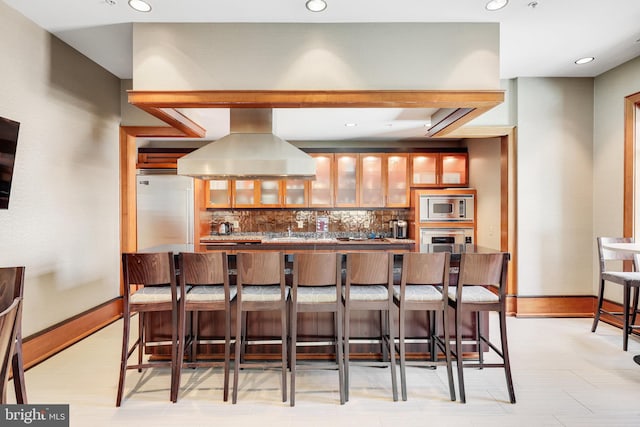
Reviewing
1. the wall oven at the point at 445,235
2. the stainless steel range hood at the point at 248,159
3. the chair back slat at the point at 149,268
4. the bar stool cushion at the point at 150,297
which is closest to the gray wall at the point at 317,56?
the stainless steel range hood at the point at 248,159

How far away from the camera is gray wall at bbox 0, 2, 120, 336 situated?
8.73ft

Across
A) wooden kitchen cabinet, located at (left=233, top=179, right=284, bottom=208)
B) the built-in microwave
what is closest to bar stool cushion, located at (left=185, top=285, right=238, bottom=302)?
wooden kitchen cabinet, located at (left=233, top=179, right=284, bottom=208)

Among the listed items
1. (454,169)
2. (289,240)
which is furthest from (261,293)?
(454,169)

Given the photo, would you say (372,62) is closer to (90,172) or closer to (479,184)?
(90,172)

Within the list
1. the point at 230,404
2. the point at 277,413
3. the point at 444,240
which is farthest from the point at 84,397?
the point at 444,240

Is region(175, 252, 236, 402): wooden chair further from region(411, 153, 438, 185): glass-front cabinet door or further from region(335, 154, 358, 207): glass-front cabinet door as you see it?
region(411, 153, 438, 185): glass-front cabinet door

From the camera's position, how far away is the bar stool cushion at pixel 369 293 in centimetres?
236

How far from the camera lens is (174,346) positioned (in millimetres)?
2309

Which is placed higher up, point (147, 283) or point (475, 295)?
point (147, 283)

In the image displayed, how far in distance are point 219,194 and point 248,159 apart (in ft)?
9.96

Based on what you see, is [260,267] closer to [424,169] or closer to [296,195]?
[296,195]

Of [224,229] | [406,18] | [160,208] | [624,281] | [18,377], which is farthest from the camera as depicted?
[224,229]

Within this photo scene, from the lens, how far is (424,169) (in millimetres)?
5930

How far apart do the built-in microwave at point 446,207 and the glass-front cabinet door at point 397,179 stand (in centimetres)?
50
